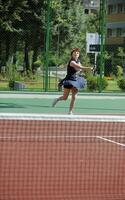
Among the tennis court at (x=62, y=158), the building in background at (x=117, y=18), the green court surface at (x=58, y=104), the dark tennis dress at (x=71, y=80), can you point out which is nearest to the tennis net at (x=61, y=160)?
the tennis court at (x=62, y=158)

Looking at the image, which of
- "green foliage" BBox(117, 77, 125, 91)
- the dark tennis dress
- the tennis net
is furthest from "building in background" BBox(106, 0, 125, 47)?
the tennis net

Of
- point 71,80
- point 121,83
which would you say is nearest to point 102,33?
point 121,83

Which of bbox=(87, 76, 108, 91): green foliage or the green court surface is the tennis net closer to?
the green court surface

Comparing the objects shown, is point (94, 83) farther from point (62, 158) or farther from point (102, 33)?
point (62, 158)

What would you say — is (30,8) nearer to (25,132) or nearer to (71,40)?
(71,40)

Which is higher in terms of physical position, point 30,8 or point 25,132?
point 30,8

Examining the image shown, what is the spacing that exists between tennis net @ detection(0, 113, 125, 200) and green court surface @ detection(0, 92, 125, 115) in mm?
4590

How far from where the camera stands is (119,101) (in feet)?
66.4

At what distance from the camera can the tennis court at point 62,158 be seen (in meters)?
6.10

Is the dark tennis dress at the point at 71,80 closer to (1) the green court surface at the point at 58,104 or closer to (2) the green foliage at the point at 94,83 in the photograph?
(1) the green court surface at the point at 58,104

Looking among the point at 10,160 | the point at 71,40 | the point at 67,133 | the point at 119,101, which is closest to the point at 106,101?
the point at 119,101

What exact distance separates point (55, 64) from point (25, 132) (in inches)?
428

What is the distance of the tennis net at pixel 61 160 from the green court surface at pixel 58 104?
181 inches

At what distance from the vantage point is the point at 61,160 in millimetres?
7914
